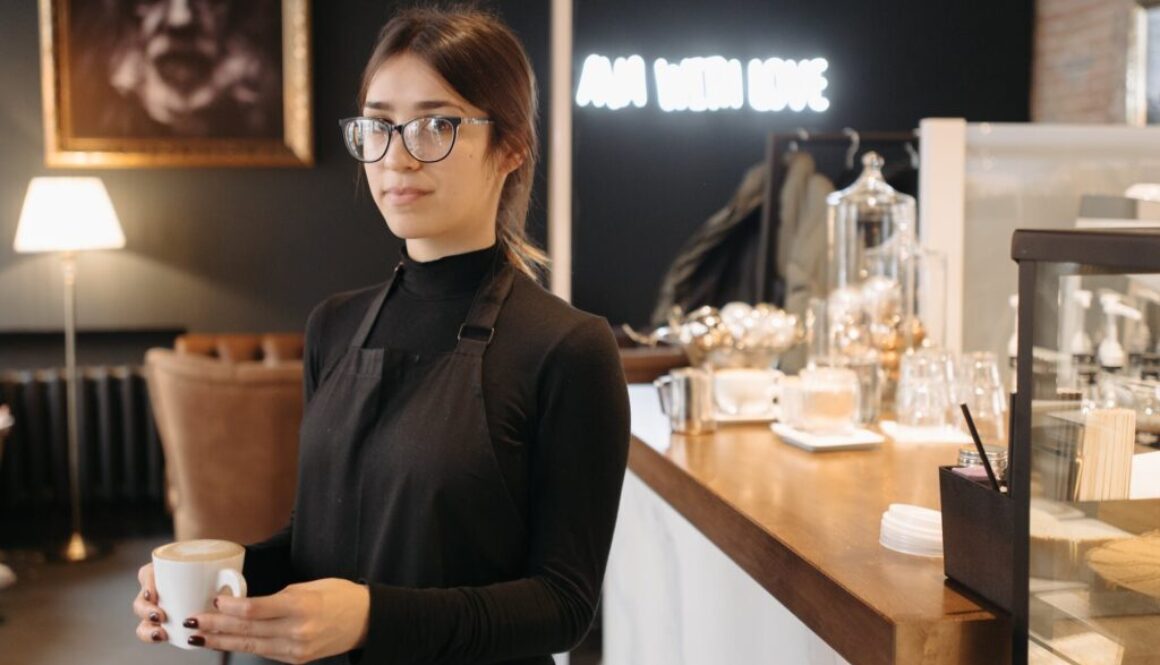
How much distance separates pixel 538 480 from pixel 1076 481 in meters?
0.53

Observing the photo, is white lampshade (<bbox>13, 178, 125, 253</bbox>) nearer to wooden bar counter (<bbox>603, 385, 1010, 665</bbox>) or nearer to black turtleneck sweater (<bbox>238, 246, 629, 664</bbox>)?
wooden bar counter (<bbox>603, 385, 1010, 665</bbox>)

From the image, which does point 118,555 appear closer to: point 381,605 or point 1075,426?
point 381,605

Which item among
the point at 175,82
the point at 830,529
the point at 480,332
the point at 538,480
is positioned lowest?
the point at 830,529

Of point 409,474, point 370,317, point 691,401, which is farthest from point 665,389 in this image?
point 409,474

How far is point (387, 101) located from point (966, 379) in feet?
4.93

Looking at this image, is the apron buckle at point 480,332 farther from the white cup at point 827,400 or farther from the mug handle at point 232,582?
the white cup at point 827,400

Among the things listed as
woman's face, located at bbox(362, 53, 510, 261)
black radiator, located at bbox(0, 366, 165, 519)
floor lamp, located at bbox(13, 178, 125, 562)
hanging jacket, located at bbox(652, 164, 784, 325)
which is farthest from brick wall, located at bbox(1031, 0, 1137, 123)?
woman's face, located at bbox(362, 53, 510, 261)

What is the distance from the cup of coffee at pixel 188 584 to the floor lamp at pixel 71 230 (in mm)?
4240

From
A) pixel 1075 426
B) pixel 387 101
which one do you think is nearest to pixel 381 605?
pixel 387 101

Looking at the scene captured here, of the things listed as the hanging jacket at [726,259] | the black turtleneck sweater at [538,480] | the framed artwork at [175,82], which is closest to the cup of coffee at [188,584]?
the black turtleneck sweater at [538,480]

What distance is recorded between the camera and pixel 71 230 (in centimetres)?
505

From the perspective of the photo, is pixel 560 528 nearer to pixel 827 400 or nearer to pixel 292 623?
pixel 292 623

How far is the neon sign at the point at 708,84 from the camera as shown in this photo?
6.20 m

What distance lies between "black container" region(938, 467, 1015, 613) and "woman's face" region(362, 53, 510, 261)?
24.5 inches
